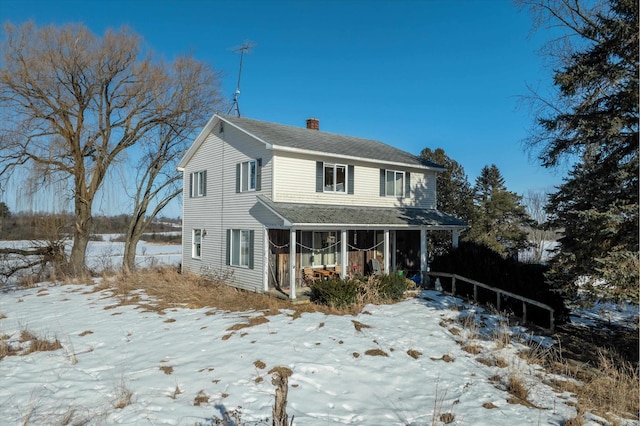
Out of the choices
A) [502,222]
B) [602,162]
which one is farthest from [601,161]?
[502,222]

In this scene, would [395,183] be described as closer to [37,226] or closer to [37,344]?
[37,344]

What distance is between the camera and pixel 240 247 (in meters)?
16.2

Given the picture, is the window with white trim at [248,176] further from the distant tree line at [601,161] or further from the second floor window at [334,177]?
the distant tree line at [601,161]

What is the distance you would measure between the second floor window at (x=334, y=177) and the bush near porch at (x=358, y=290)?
450 centimetres

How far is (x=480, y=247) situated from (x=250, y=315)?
1057cm

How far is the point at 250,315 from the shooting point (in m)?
11.5

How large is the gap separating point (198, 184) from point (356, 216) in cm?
872

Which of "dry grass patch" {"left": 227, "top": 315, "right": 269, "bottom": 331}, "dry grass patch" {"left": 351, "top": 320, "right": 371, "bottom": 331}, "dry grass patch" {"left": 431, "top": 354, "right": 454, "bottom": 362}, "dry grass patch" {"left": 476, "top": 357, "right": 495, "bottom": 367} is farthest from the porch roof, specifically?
"dry grass patch" {"left": 476, "top": 357, "right": 495, "bottom": 367}

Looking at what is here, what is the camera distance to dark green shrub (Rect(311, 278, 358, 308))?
1231 cm

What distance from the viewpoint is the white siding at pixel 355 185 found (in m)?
15.2

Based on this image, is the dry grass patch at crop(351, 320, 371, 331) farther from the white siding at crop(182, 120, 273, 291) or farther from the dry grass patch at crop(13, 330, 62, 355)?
the dry grass patch at crop(13, 330, 62, 355)

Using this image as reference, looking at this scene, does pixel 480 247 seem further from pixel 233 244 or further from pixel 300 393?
pixel 300 393

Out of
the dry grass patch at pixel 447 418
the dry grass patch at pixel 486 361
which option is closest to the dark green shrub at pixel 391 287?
the dry grass patch at pixel 486 361

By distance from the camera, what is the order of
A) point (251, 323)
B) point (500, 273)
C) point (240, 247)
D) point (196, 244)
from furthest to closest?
point (196, 244), point (240, 247), point (500, 273), point (251, 323)
